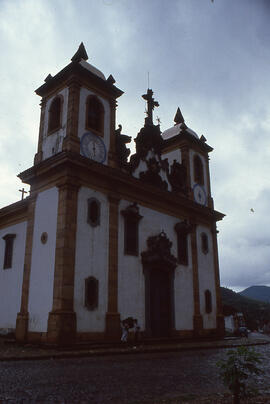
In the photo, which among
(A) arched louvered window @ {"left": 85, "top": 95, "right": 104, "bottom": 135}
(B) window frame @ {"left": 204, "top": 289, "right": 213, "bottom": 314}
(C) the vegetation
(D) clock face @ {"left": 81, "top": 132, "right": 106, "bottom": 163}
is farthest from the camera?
(B) window frame @ {"left": 204, "top": 289, "right": 213, "bottom": 314}

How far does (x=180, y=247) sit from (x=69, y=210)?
8.26 metres

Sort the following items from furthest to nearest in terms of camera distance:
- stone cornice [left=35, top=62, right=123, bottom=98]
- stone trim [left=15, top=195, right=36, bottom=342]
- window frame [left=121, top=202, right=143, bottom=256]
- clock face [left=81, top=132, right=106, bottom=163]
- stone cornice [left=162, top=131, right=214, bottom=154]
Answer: stone cornice [left=162, top=131, right=214, bottom=154] < window frame [left=121, top=202, right=143, bottom=256] < stone cornice [left=35, top=62, right=123, bottom=98] < clock face [left=81, top=132, right=106, bottom=163] < stone trim [left=15, top=195, right=36, bottom=342]

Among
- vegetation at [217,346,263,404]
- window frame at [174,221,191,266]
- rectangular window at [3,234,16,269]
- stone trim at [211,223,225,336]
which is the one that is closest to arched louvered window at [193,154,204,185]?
Result: stone trim at [211,223,225,336]

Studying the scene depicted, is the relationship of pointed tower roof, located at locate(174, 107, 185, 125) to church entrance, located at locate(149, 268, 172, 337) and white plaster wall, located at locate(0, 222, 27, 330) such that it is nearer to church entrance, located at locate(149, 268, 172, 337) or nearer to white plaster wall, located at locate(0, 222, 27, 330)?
church entrance, located at locate(149, 268, 172, 337)

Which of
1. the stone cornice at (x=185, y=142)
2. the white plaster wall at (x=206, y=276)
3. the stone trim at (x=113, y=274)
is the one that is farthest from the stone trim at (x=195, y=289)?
the stone trim at (x=113, y=274)

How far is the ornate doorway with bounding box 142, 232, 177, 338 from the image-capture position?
62.7 feet

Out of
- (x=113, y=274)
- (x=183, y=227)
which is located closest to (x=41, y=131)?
(x=113, y=274)

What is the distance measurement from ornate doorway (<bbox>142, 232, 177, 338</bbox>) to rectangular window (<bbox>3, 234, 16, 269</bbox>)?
7076 millimetres

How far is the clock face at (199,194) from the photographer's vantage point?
2512 centimetres

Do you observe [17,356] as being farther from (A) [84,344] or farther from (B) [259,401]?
(B) [259,401]

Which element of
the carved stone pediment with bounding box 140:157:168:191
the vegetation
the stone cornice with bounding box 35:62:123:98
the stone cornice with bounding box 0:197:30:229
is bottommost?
the vegetation

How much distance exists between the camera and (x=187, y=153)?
25.5m

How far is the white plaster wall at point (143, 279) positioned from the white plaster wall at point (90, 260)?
1.01m

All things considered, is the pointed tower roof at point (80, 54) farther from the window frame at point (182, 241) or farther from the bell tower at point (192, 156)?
the window frame at point (182, 241)
